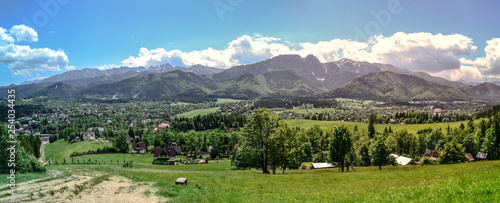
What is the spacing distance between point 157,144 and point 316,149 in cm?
8051

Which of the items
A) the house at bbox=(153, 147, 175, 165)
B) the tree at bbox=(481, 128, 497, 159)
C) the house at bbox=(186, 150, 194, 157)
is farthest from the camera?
the house at bbox=(186, 150, 194, 157)

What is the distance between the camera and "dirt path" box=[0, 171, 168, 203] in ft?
58.5

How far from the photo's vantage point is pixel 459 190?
1452 centimetres

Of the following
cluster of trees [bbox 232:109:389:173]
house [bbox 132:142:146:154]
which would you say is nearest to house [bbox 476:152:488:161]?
cluster of trees [bbox 232:109:389:173]

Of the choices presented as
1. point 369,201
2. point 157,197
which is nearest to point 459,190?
point 369,201

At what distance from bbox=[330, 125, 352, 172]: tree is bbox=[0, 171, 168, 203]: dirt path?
3580cm

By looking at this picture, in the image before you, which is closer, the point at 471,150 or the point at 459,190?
the point at 459,190

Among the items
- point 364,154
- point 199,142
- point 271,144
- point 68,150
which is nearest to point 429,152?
point 364,154

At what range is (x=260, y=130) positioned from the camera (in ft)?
133

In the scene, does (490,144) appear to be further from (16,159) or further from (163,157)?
(16,159)

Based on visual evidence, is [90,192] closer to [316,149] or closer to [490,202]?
[490,202]

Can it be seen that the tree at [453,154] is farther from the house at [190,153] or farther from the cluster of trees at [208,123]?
the cluster of trees at [208,123]

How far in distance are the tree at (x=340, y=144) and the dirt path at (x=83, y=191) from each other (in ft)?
117

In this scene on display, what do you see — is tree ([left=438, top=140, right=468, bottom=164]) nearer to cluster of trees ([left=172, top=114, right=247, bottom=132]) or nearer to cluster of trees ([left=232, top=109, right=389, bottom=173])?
cluster of trees ([left=232, top=109, right=389, bottom=173])
